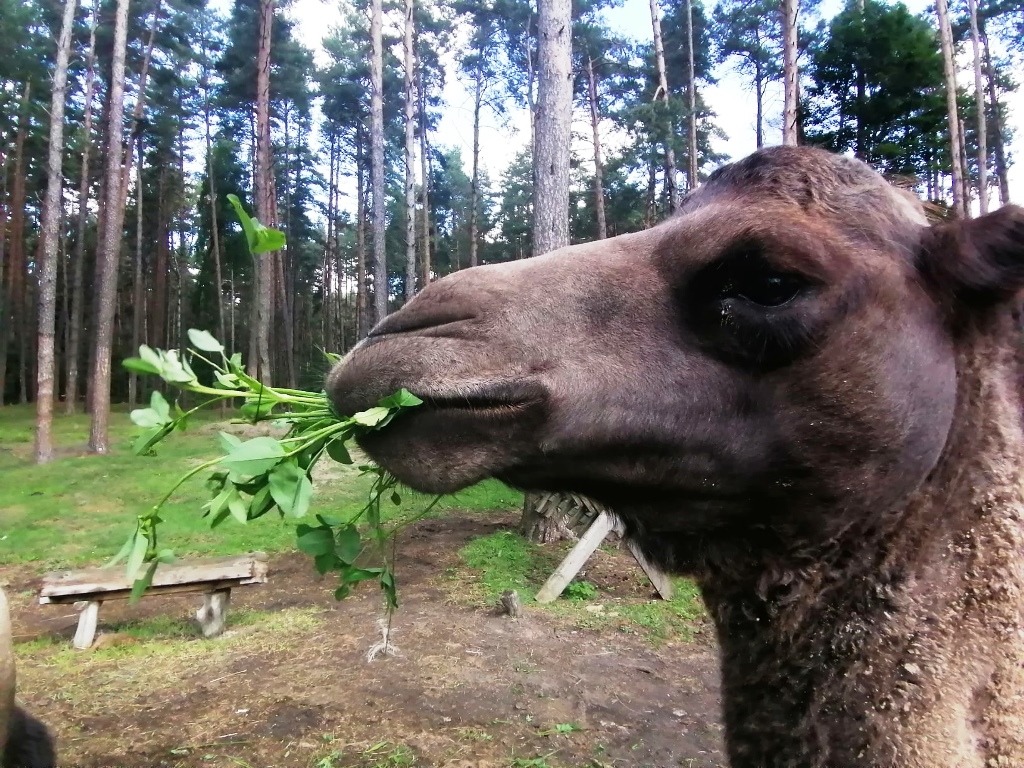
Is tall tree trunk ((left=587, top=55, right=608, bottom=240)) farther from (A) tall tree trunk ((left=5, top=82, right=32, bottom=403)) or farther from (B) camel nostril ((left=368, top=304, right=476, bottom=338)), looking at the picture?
(B) camel nostril ((left=368, top=304, right=476, bottom=338))

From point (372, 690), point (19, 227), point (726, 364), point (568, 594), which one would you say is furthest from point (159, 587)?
point (19, 227)

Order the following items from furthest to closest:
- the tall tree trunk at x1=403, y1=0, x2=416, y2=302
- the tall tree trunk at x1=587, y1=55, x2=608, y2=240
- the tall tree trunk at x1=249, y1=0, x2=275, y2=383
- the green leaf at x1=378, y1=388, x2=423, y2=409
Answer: the tall tree trunk at x1=587, y1=55, x2=608, y2=240, the tall tree trunk at x1=403, y1=0, x2=416, y2=302, the tall tree trunk at x1=249, y1=0, x2=275, y2=383, the green leaf at x1=378, y1=388, x2=423, y2=409

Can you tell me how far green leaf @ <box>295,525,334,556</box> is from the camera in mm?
1970

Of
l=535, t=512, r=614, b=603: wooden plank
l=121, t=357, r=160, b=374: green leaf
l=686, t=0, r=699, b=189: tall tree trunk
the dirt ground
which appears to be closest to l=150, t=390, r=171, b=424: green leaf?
l=121, t=357, r=160, b=374: green leaf

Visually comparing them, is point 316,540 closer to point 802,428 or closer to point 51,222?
point 802,428

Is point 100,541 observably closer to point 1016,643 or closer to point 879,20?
point 1016,643

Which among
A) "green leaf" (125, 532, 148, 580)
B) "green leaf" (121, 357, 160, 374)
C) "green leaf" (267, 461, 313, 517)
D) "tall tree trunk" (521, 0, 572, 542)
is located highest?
"tall tree trunk" (521, 0, 572, 542)

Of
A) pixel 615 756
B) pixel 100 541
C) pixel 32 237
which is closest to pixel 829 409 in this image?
pixel 615 756

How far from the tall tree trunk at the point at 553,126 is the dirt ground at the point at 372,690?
454 cm

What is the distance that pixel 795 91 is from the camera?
1003cm

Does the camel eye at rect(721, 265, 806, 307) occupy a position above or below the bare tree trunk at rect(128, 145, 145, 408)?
below

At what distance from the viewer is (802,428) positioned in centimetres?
153

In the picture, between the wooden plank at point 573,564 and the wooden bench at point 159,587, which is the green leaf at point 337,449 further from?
the wooden plank at point 573,564

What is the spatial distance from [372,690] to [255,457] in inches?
177
